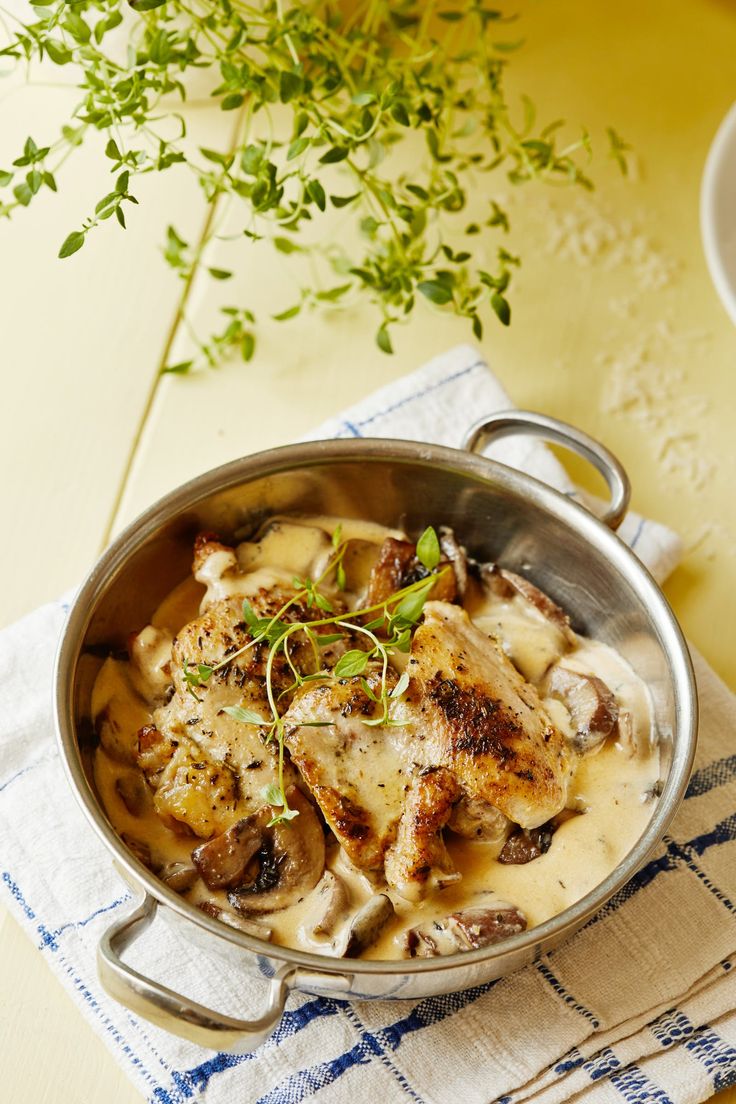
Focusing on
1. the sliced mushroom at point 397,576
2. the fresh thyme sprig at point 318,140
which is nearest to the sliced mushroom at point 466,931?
the sliced mushroom at point 397,576

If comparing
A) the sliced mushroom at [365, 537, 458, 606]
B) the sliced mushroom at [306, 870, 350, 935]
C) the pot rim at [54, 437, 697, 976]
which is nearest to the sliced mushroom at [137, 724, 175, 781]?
the pot rim at [54, 437, 697, 976]

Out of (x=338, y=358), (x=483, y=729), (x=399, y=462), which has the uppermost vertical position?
(x=338, y=358)

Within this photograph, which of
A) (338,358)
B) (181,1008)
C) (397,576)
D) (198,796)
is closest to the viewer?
(181,1008)

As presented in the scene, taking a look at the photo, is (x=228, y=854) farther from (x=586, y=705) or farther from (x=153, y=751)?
(x=586, y=705)

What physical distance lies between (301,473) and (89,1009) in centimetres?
89

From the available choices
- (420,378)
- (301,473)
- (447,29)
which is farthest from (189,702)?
(447,29)

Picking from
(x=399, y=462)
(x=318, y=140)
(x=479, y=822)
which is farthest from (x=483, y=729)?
(x=318, y=140)

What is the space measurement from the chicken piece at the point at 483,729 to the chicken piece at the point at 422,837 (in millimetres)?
28

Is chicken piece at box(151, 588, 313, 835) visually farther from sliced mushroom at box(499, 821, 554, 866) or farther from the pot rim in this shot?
sliced mushroom at box(499, 821, 554, 866)

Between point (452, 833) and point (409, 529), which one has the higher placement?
point (409, 529)

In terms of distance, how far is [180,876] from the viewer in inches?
66.3

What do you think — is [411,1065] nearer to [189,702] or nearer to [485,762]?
[485,762]

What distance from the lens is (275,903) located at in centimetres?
169

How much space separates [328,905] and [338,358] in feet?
4.11
